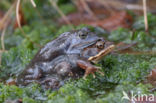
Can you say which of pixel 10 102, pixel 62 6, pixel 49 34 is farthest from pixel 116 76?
pixel 62 6

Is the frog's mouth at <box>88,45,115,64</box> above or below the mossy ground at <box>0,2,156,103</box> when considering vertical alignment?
above

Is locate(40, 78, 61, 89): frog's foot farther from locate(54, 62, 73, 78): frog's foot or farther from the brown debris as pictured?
the brown debris

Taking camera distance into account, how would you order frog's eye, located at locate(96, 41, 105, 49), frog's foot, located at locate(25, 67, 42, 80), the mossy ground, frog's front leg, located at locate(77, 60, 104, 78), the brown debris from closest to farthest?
the mossy ground, frog's front leg, located at locate(77, 60, 104, 78), frog's eye, located at locate(96, 41, 105, 49), frog's foot, located at locate(25, 67, 42, 80), the brown debris

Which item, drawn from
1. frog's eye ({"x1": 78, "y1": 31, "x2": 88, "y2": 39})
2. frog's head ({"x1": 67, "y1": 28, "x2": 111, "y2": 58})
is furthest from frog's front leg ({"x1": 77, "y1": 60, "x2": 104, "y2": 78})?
frog's eye ({"x1": 78, "y1": 31, "x2": 88, "y2": 39})

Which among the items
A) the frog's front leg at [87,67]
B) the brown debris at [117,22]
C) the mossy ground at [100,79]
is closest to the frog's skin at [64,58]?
the frog's front leg at [87,67]

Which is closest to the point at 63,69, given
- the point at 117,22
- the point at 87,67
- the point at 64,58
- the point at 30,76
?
the point at 64,58

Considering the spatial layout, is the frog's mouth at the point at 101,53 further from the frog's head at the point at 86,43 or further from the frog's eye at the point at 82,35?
the frog's eye at the point at 82,35

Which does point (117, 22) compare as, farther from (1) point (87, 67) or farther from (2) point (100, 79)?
(1) point (87, 67)
